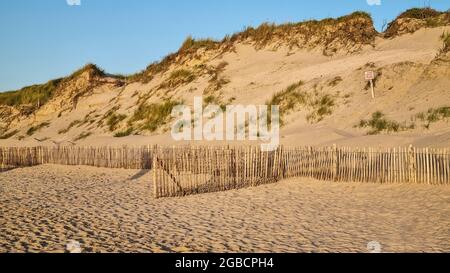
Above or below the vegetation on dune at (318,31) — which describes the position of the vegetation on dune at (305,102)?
below

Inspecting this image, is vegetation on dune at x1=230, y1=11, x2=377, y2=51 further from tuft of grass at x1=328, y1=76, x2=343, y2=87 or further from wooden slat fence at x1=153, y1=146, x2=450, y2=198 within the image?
wooden slat fence at x1=153, y1=146, x2=450, y2=198

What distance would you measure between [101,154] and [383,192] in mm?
10914

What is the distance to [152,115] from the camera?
1048 inches

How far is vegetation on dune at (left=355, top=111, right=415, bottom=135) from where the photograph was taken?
50.6 ft

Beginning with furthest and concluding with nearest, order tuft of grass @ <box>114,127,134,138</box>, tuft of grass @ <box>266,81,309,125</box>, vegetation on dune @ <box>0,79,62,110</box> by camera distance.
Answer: vegetation on dune @ <box>0,79,62,110</box>
tuft of grass @ <box>114,127,134,138</box>
tuft of grass @ <box>266,81,309,125</box>

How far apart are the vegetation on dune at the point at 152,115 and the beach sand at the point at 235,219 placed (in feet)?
39.9

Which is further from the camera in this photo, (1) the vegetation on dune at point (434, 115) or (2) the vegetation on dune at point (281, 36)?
(2) the vegetation on dune at point (281, 36)

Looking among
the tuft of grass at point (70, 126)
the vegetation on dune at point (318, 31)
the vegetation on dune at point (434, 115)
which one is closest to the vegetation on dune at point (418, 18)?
the vegetation on dune at point (318, 31)

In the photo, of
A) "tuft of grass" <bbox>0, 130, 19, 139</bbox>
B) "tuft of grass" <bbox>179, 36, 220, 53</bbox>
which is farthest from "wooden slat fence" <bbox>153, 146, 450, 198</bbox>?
"tuft of grass" <bbox>0, 130, 19, 139</bbox>

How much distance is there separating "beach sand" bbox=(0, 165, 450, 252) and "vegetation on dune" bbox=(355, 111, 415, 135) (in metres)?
4.80

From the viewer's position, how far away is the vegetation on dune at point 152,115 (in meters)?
25.2

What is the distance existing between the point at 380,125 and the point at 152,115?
1424 centimetres

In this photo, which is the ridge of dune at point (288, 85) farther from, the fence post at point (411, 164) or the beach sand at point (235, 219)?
the beach sand at point (235, 219)

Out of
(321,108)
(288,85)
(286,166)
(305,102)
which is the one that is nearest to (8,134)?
(288,85)
